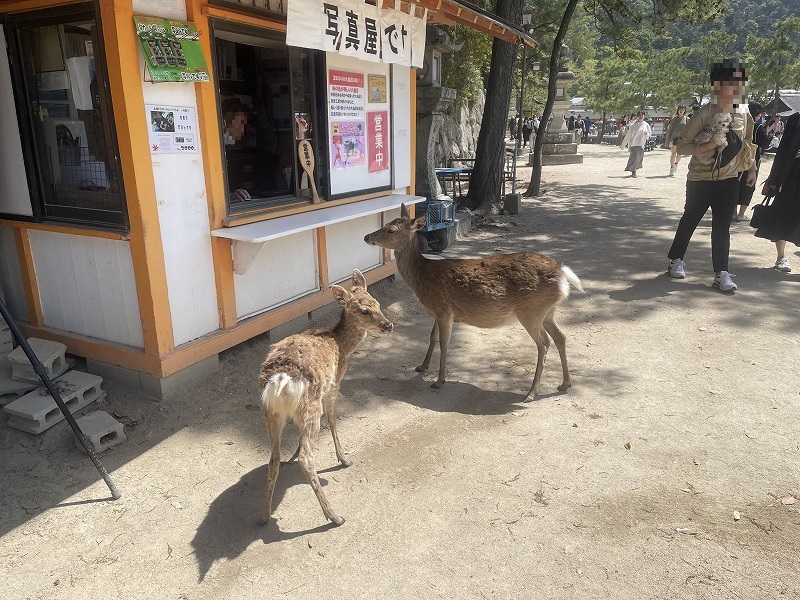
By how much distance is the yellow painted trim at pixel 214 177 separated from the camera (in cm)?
424

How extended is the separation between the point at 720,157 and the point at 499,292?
12.0 feet

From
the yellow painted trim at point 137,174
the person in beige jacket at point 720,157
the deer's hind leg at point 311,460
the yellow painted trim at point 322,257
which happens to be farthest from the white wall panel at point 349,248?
the person in beige jacket at point 720,157

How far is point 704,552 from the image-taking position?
292 centimetres

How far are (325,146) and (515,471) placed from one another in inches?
135

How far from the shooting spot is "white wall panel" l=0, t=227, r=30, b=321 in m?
4.78

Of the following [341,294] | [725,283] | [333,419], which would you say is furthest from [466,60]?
[333,419]

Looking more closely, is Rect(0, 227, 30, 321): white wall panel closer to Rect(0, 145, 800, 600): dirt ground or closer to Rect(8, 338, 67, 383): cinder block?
Rect(8, 338, 67, 383): cinder block

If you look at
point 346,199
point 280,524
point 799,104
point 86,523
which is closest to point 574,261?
point 346,199

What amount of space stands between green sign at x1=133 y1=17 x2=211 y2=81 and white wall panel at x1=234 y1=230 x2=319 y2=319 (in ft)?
4.93

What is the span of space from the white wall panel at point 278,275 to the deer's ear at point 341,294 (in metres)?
1.40

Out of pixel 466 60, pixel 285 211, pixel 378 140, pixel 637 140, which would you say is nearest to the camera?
pixel 285 211

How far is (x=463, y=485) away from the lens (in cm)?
351

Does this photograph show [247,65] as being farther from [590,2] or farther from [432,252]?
[590,2]

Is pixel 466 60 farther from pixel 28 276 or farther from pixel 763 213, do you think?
pixel 28 276
